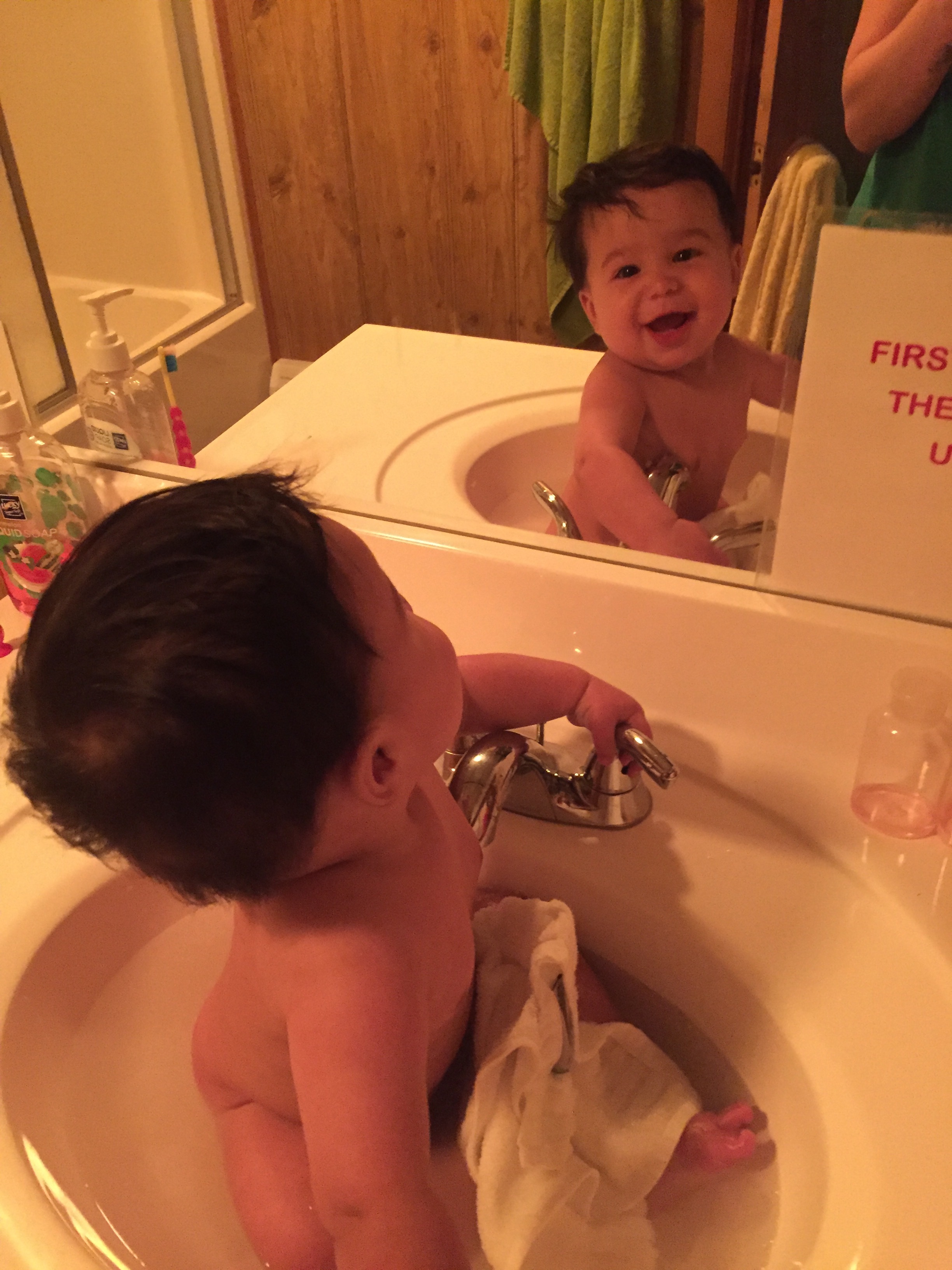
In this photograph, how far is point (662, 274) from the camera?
71cm

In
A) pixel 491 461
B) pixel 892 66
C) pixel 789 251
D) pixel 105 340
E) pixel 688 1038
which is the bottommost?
pixel 688 1038

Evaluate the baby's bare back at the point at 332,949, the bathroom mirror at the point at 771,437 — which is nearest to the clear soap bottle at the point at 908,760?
the bathroom mirror at the point at 771,437

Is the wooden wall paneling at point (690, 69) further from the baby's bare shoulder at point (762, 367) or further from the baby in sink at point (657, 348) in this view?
the baby's bare shoulder at point (762, 367)

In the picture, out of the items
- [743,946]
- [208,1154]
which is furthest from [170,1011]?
[743,946]

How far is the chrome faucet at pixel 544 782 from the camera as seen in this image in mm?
618

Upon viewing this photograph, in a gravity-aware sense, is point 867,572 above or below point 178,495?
below

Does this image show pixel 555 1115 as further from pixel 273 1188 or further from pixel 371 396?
pixel 371 396

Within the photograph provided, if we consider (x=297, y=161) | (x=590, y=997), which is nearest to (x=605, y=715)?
(x=590, y=997)

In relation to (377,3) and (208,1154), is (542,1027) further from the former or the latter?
(377,3)

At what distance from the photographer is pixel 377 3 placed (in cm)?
69

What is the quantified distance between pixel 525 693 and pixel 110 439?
466mm

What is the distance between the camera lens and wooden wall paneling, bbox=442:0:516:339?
0.68 metres

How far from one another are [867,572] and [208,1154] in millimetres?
572

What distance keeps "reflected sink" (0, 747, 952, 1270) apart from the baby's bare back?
56 mm
